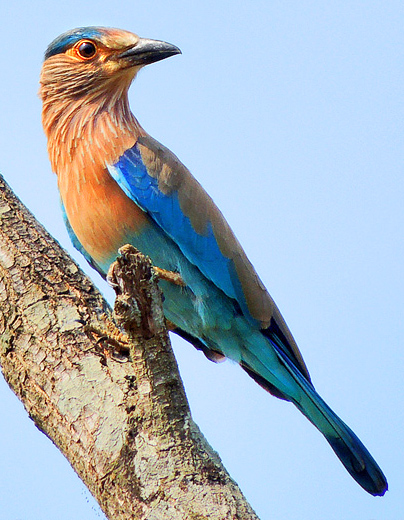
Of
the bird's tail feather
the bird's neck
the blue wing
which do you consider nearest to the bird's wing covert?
the blue wing

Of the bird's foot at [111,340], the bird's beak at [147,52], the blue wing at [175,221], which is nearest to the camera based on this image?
the bird's foot at [111,340]

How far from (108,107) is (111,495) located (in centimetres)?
303

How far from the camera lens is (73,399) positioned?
4.08 metres

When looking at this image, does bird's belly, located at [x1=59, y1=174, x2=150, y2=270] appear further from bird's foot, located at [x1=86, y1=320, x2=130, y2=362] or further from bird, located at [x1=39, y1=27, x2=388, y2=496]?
bird's foot, located at [x1=86, y1=320, x2=130, y2=362]

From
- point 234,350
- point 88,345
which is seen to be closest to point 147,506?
point 88,345

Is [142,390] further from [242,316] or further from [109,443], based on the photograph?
[242,316]

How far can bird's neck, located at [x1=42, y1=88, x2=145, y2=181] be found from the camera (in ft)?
16.6

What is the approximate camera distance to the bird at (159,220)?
492cm

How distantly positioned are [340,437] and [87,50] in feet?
11.3

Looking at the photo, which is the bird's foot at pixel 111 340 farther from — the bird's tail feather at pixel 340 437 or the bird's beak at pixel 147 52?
the bird's beak at pixel 147 52

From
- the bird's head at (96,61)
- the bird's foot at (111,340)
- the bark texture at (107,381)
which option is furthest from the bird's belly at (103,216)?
the bird's head at (96,61)

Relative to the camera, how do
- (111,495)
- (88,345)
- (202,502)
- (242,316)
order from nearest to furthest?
(202,502), (111,495), (88,345), (242,316)

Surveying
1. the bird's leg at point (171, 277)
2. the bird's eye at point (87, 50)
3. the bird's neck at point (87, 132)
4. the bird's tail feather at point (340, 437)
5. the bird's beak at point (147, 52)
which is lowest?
the bird's tail feather at point (340, 437)

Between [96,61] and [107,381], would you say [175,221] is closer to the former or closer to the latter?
[107,381]
